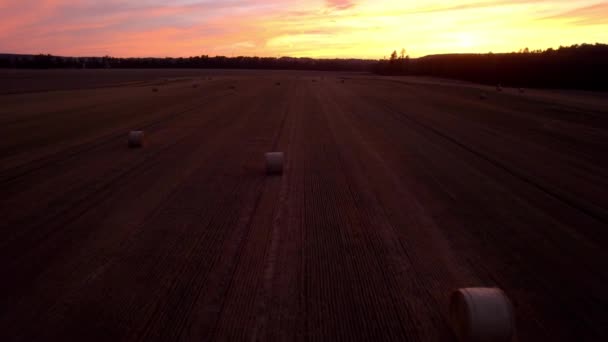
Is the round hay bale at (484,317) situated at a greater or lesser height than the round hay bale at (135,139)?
greater

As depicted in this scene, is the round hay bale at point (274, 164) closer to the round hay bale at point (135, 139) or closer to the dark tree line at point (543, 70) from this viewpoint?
the round hay bale at point (135, 139)

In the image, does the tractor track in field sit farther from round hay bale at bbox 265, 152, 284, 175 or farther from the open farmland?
round hay bale at bbox 265, 152, 284, 175

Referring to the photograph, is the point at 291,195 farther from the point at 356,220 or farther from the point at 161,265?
the point at 161,265

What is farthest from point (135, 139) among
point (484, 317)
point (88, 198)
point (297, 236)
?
point (484, 317)

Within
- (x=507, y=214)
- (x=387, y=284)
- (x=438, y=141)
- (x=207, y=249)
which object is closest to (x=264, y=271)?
(x=207, y=249)

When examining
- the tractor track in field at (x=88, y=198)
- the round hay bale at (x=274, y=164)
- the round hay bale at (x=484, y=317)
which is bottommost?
the tractor track in field at (x=88, y=198)

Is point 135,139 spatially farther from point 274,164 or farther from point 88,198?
point 274,164

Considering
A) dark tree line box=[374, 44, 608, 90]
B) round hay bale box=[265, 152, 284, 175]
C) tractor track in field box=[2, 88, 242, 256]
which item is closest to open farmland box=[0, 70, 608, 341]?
tractor track in field box=[2, 88, 242, 256]

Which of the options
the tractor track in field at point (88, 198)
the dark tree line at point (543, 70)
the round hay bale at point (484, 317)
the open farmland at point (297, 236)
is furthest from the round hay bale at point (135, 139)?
the dark tree line at point (543, 70)
